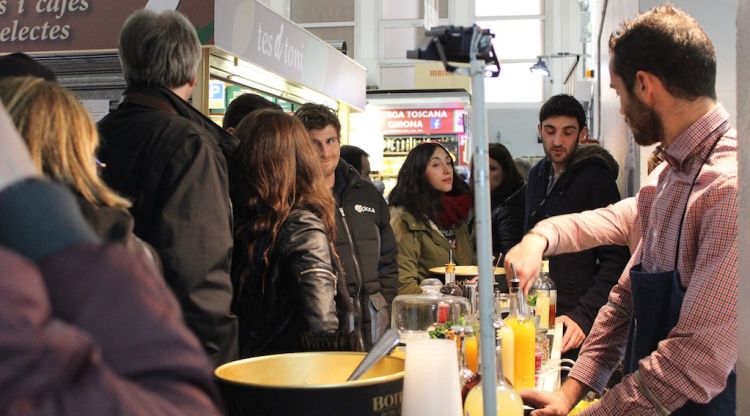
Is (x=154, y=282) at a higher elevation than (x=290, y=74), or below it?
below

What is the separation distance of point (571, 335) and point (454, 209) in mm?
1601

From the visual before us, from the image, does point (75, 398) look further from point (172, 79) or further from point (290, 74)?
point (290, 74)

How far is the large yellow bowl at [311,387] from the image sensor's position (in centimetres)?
121

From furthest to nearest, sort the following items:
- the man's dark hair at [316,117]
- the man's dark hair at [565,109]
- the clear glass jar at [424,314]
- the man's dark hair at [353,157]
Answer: the man's dark hair at [353,157], the man's dark hair at [565,109], the man's dark hair at [316,117], the clear glass jar at [424,314]

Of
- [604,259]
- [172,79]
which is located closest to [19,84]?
[172,79]

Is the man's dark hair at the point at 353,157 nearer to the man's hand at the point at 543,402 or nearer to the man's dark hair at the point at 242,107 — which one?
the man's dark hair at the point at 242,107

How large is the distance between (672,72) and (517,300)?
73cm

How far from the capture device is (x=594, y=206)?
4.69 m

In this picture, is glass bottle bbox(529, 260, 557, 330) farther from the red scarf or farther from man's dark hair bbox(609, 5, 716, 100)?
the red scarf

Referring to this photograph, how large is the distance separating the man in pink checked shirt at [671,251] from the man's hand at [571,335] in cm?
138

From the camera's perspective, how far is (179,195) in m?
2.46

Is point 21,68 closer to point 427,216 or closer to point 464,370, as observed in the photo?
point 464,370

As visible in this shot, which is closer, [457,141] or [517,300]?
[517,300]

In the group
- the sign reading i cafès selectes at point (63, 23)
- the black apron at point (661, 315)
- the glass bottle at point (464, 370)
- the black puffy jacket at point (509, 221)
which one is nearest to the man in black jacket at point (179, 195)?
the glass bottle at point (464, 370)
